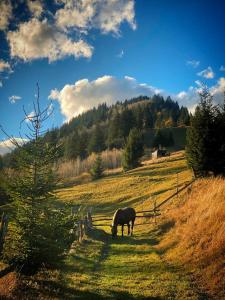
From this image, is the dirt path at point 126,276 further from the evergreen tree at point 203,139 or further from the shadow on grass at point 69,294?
the evergreen tree at point 203,139

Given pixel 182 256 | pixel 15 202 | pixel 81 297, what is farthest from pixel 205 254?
pixel 15 202

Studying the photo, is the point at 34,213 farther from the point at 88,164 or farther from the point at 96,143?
the point at 96,143

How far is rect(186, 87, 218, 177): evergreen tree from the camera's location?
36.8 m

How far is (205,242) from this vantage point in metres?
14.1

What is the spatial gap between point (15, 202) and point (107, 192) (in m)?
51.1

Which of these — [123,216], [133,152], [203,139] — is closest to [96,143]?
[133,152]

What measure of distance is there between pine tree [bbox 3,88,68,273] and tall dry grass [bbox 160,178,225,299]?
6059 millimetres

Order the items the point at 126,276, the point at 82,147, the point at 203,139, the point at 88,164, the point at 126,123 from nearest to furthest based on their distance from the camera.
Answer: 1. the point at 126,276
2. the point at 203,139
3. the point at 88,164
4. the point at 82,147
5. the point at 126,123

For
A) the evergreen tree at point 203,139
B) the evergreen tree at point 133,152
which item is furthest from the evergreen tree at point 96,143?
the evergreen tree at point 203,139

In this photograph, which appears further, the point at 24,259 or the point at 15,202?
the point at 15,202

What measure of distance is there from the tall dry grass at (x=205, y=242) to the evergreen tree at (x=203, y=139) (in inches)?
673

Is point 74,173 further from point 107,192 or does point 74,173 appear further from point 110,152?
point 107,192

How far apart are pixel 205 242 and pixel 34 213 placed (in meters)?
8.30

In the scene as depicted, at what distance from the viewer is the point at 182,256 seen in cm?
1462
